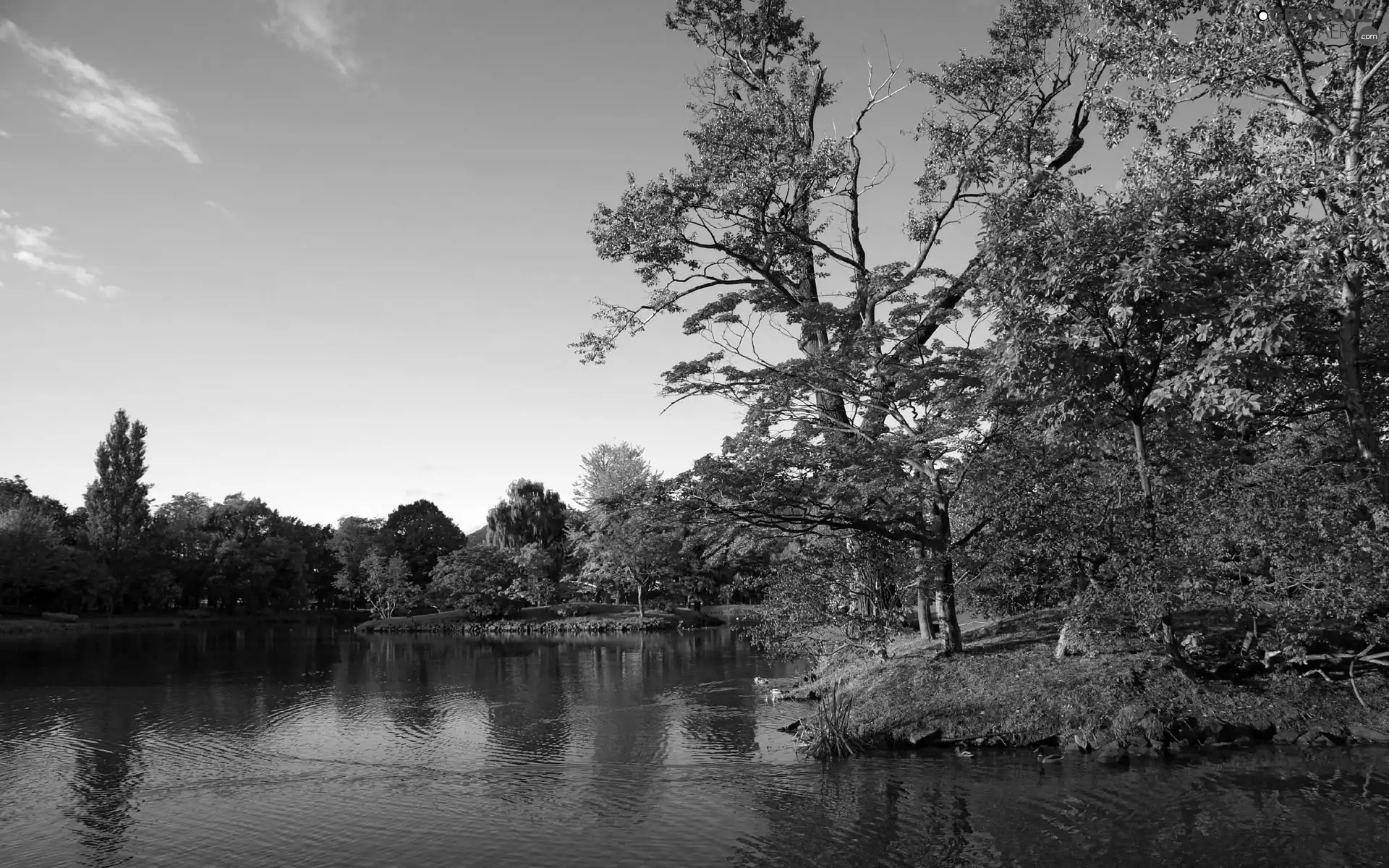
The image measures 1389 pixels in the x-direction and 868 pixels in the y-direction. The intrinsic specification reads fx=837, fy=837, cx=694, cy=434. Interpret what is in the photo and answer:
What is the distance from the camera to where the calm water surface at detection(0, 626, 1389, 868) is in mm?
12141

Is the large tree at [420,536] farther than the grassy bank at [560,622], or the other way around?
the large tree at [420,536]

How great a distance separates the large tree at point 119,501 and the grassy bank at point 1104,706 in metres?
77.2

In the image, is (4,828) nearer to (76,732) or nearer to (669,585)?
(76,732)

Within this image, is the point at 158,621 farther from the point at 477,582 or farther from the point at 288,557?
the point at 477,582

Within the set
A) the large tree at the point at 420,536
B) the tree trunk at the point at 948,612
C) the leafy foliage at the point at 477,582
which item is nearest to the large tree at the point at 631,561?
the leafy foliage at the point at 477,582

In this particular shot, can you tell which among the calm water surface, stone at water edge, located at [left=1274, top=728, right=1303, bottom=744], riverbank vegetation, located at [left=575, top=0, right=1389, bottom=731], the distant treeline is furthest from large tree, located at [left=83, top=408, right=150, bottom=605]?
stone at water edge, located at [left=1274, top=728, right=1303, bottom=744]

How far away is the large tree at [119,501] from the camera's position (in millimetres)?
73938

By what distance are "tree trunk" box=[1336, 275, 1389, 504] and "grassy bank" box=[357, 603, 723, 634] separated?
→ 5325cm

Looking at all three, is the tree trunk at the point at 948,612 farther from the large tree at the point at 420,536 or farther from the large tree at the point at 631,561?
the large tree at the point at 420,536

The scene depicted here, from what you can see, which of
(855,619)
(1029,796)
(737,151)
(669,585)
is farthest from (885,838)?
(669,585)

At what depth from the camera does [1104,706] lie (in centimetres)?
1727

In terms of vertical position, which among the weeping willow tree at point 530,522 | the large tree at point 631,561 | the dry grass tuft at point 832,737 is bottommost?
the dry grass tuft at point 832,737

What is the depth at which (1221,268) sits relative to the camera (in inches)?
559

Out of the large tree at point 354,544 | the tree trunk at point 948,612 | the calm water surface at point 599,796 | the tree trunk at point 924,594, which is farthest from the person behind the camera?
the large tree at point 354,544
